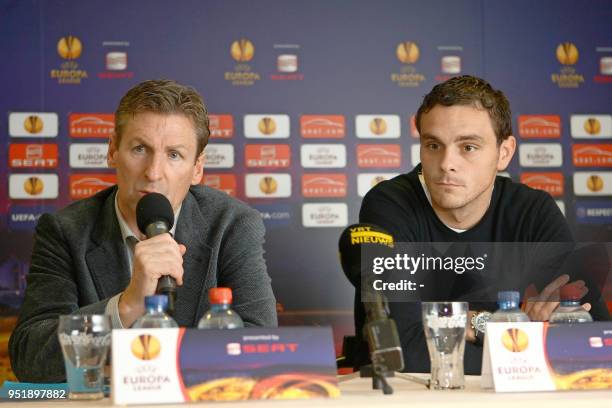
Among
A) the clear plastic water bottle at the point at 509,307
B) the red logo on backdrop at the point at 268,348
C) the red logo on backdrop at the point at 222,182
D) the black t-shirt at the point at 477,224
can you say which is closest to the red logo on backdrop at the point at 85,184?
the red logo on backdrop at the point at 222,182

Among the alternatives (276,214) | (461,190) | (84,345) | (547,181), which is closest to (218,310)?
(84,345)

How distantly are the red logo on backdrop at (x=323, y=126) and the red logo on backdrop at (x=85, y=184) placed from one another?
2.88 ft

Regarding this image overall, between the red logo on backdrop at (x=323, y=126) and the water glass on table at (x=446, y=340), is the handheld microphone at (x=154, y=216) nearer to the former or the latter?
the water glass on table at (x=446, y=340)

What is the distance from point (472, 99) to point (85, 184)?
1948mm

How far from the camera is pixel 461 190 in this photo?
7.92 ft

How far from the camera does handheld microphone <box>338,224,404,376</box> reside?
4.07 ft

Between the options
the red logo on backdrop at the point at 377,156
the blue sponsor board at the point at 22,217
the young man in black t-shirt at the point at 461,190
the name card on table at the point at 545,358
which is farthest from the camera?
the red logo on backdrop at the point at 377,156

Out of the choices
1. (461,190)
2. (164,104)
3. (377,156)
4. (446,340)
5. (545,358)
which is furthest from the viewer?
(377,156)

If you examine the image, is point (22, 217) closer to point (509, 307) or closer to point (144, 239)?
point (144, 239)

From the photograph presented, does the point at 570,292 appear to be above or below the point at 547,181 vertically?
below

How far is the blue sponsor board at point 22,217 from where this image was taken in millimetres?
3676

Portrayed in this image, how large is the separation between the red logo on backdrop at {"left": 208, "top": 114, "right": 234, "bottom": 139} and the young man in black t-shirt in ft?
4.64

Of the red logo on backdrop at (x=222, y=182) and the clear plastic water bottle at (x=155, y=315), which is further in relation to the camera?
the red logo on backdrop at (x=222, y=182)

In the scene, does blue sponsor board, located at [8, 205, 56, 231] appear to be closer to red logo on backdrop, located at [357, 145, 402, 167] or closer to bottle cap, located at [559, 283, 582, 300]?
red logo on backdrop, located at [357, 145, 402, 167]
